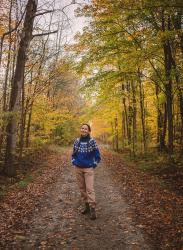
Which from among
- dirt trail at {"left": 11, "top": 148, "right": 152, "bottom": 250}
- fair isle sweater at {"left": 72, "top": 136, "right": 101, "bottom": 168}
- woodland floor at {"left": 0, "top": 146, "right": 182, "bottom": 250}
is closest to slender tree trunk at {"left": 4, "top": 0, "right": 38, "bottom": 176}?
woodland floor at {"left": 0, "top": 146, "right": 182, "bottom": 250}

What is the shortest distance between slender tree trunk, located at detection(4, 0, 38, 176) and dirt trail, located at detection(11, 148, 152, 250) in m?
3.61

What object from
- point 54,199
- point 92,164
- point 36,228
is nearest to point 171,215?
point 92,164

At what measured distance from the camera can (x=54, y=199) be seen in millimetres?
9586

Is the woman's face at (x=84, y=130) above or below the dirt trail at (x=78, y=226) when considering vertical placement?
above

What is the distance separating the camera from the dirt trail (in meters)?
5.80

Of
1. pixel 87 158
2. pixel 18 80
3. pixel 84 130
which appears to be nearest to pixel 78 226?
pixel 87 158

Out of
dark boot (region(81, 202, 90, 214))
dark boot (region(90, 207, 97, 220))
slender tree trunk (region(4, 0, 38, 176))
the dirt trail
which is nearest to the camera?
the dirt trail

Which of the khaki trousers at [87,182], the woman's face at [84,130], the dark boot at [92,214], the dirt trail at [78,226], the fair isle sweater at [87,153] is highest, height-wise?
the woman's face at [84,130]

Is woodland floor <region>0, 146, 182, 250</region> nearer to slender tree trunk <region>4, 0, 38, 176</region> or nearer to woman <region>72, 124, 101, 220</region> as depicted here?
woman <region>72, 124, 101, 220</region>

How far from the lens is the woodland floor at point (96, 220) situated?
5.90 metres

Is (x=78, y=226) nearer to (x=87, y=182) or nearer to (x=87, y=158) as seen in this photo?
(x=87, y=182)

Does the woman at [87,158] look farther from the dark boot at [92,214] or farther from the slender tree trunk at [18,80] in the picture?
the slender tree trunk at [18,80]

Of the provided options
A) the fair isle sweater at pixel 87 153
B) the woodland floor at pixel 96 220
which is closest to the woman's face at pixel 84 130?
the fair isle sweater at pixel 87 153

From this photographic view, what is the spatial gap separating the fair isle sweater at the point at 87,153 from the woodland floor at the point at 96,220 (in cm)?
137
